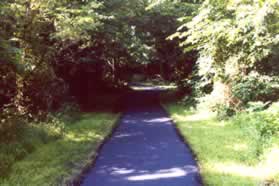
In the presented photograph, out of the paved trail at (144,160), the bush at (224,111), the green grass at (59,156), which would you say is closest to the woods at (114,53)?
the bush at (224,111)

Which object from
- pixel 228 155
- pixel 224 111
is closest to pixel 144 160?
pixel 228 155

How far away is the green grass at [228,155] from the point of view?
8453 mm

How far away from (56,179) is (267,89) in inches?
398

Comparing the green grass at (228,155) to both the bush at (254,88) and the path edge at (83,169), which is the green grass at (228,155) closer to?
the bush at (254,88)

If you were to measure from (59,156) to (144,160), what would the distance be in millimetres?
2164

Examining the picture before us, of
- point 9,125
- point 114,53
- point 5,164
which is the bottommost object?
point 5,164

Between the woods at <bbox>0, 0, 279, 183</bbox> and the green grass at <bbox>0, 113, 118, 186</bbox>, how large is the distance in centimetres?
33

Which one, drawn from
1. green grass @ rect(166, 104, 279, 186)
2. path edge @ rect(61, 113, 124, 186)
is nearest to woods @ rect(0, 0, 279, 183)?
green grass @ rect(166, 104, 279, 186)

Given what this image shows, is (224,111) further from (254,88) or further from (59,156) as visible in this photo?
(59,156)

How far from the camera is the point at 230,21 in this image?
41.7 feet

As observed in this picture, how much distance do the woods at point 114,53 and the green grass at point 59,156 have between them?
0.33 m

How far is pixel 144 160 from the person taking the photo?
10641mm

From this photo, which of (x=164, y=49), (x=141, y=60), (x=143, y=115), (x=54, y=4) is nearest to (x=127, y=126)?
(x=143, y=115)

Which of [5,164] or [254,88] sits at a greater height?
[254,88]
